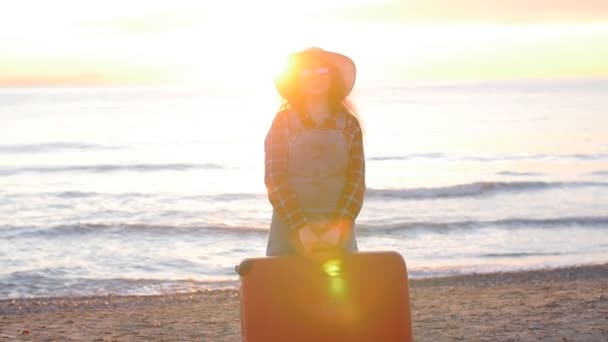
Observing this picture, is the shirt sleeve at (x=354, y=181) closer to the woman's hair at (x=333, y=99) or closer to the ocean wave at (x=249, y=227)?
the woman's hair at (x=333, y=99)

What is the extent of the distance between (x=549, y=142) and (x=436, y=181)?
1440cm

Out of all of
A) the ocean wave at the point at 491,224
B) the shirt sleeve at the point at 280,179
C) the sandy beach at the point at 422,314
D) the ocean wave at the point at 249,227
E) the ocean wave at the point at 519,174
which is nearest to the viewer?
the shirt sleeve at the point at 280,179

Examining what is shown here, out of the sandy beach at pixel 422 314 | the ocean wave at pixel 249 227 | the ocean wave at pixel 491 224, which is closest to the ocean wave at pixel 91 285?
the sandy beach at pixel 422 314

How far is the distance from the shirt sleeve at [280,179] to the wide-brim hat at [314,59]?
0.25 m

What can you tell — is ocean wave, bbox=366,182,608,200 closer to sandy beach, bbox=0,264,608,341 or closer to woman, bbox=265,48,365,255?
sandy beach, bbox=0,264,608,341

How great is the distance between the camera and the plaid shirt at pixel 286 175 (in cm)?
467

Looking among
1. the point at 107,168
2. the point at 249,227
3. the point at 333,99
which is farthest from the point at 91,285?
the point at 107,168

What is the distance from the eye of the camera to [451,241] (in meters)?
16.3

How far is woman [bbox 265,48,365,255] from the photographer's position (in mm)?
4684

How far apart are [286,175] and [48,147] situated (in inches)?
1517

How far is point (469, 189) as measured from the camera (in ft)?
79.9

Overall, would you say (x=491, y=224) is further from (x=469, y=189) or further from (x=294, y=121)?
(x=294, y=121)

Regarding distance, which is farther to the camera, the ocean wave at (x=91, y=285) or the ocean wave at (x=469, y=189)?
the ocean wave at (x=469, y=189)

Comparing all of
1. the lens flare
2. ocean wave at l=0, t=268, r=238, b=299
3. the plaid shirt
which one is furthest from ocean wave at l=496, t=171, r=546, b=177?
the lens flare
